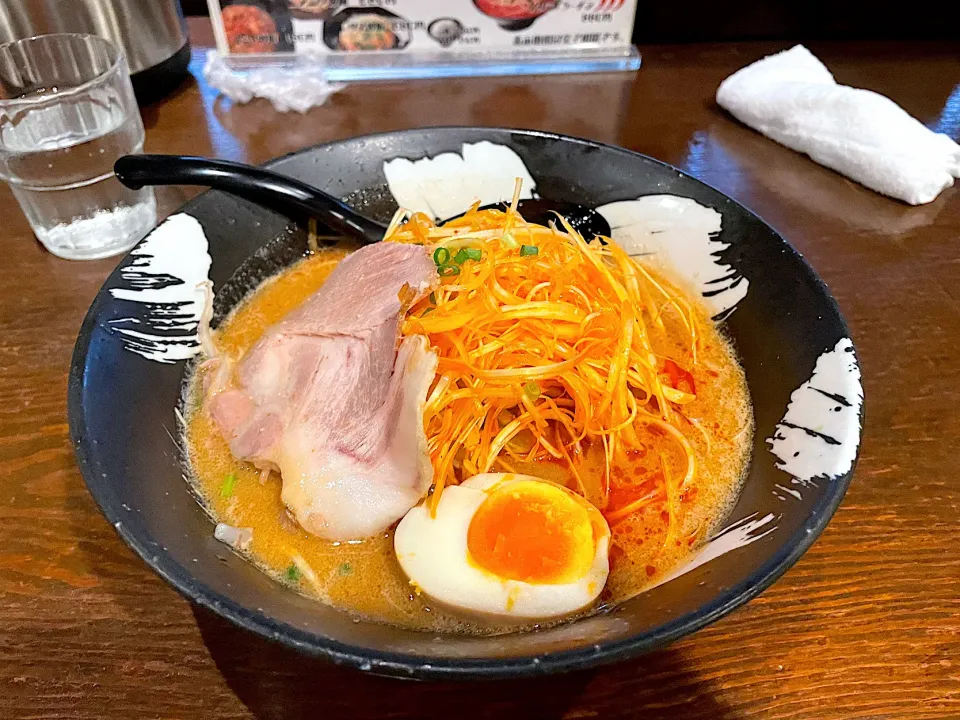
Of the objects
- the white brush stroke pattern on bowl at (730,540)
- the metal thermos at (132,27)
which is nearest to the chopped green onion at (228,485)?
the white brush stroke pattern on bowl at (730,540)

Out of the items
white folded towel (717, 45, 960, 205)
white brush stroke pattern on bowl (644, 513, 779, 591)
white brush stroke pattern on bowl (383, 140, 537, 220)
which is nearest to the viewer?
white brush stroke pattern on bowl (644, 513, 779, 591)

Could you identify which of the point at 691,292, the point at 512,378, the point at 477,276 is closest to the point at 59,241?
the point at 477,276

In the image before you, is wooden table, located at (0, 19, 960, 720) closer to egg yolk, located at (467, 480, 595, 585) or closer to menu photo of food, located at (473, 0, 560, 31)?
egg yolk, located at (467, 480, 595, 585)

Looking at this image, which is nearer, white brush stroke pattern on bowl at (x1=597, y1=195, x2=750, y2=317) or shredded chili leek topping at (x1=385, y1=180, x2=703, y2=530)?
shredded chili leek topping at (x1=385, y1=180, x2=703, y2=530)

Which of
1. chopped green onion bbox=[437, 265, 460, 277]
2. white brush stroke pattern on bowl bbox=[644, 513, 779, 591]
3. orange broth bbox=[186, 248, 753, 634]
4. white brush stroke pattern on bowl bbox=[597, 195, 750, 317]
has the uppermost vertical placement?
chopped green onion bbox=[437, 265, 460, 277]

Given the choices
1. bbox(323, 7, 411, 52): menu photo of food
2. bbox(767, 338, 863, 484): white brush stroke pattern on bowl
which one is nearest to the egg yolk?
bbox(767, 338, 863, 484): white brush stroke pattern on bowl

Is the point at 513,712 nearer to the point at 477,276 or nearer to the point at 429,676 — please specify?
the point at 429,676
